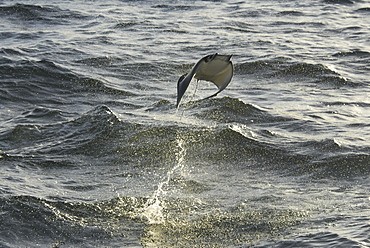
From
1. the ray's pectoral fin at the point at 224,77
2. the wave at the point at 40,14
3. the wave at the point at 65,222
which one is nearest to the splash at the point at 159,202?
the wave at the point at 65,222

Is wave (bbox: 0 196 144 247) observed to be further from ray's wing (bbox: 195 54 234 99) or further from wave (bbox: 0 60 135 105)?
wave (bbox: 0 60 135 105)

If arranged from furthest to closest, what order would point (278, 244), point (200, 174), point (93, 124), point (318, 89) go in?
point (318, 89) → point (93, 124) → point (200, 174) → point (278, 244)

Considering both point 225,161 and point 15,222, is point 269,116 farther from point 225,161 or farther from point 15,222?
point 15,222

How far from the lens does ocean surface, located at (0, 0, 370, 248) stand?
5.82 meters

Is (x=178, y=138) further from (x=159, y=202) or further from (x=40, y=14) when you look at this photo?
(x=40, y=14)

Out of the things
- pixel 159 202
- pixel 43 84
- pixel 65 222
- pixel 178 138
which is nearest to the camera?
pixel 65 222

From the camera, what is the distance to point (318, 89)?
1076cm

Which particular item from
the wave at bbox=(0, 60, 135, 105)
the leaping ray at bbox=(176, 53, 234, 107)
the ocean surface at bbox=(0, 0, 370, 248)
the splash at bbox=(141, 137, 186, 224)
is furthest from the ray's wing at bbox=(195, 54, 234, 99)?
the wave at bbox=(0, 60, 135, 105)

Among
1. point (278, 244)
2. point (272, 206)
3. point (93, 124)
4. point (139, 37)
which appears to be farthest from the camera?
point (139, 37)

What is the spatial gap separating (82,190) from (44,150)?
1430 mm

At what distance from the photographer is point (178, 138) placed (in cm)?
844

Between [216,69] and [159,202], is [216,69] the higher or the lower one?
the higher one

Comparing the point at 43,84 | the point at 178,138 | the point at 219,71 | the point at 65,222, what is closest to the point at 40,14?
the point at 43,84

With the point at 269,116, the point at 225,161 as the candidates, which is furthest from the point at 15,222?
the point at 269,116
